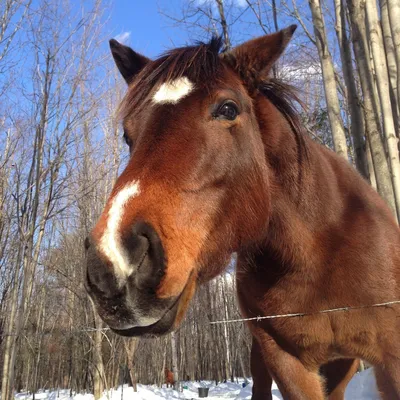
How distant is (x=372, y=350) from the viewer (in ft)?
7.27

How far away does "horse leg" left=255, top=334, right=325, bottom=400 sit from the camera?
2406 millimetres

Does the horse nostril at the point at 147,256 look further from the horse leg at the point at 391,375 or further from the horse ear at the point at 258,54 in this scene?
the horse leg at the point at 391,375

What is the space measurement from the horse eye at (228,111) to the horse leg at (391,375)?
4.82ft

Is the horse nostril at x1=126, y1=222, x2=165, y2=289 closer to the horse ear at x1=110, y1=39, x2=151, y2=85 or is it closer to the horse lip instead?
the horse lip

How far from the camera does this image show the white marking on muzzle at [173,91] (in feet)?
6.16

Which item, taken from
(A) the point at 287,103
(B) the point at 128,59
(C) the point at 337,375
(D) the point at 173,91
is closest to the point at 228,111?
(D) the point at 173,91

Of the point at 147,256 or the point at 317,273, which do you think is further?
the point at 317,273

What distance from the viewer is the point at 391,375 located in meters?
2.18

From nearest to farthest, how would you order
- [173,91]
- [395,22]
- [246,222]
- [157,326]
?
[157,326] → [173,91] → [246,222] → [395,22]

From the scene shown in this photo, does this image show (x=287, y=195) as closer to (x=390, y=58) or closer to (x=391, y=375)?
(x=391, y=375)

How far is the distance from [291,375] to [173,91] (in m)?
1.70

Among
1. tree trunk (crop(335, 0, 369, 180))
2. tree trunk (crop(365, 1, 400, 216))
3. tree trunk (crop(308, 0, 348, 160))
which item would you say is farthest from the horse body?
tree trunk (crop(308, 0, 348, 160))

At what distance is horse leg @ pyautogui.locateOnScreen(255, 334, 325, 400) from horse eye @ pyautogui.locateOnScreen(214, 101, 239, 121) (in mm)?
1327

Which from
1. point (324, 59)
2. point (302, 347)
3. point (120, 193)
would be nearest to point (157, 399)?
point (324, 59)
